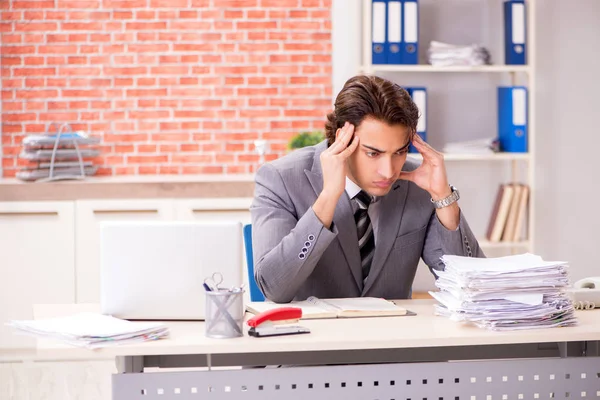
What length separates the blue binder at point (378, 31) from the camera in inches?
161

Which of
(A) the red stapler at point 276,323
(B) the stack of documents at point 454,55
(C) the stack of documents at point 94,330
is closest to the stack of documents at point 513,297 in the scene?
(A) the red stapler at point 276,323

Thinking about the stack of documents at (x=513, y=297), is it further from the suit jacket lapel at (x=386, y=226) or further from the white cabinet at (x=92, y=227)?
the white cabinet at (x=92, y=227)

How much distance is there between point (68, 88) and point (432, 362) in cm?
337

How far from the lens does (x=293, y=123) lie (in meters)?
4.82

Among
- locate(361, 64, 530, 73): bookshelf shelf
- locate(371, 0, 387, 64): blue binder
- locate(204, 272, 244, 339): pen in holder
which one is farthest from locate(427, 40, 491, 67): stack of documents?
locate(204, 272, 244, 339): pen in holder

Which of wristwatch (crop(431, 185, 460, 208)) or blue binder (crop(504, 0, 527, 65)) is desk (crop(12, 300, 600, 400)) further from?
blue binder (crop(504, 0, 527, 65))

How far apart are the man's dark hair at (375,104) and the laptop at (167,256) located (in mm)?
543

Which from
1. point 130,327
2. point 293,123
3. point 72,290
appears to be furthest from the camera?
point 293,123

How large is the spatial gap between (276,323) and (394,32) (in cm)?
257

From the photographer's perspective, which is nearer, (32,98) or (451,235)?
(451,235)

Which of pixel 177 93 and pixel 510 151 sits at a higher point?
pixel 177 93

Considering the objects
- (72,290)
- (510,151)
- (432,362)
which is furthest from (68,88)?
(432,362)

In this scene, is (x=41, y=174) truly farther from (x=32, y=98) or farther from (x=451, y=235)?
(x=451, y=235)

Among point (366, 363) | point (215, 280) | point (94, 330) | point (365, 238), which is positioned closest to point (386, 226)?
point (365, 238)
